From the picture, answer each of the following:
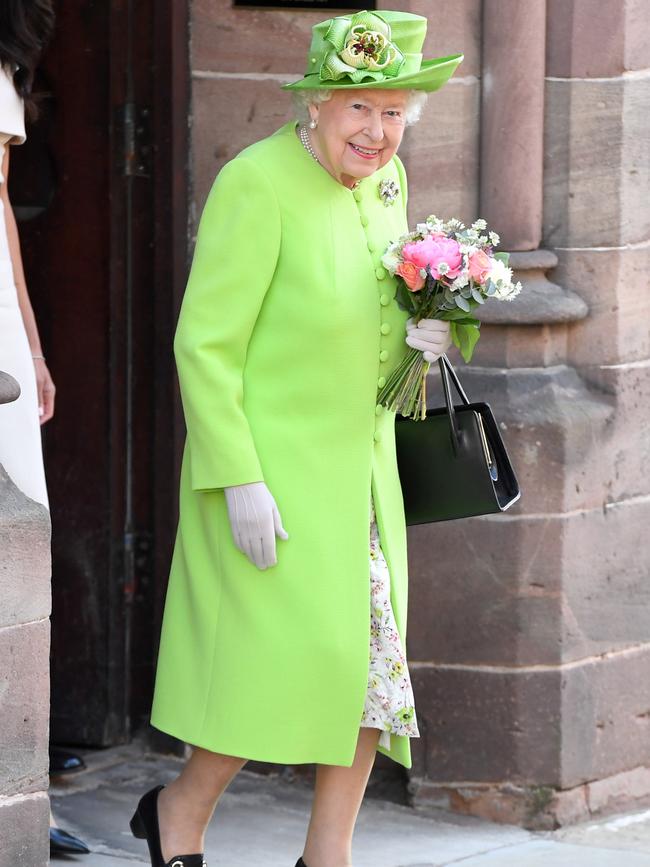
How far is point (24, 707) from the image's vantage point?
127 inches

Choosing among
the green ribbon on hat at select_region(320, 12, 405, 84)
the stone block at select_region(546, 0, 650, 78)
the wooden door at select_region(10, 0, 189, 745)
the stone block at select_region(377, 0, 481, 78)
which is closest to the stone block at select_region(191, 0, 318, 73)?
the wooden door at select_region(10, 0, 189, 745)

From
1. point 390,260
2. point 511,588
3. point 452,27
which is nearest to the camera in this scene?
point 390,260

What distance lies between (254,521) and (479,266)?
668 millimetres

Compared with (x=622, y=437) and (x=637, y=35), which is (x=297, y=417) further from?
(x=637, y=35)

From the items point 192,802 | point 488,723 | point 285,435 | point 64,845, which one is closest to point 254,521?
point 285,435

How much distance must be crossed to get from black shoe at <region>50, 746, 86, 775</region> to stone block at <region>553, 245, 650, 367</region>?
1.76m

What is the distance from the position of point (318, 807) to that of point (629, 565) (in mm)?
1425

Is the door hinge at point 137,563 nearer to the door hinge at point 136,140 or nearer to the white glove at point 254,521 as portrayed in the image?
the door hinge at point 136,140

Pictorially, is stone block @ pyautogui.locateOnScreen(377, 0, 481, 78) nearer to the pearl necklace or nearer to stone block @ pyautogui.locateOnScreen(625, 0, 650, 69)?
stone block @ pyautogui.locateOnScreen(625, 0, 650, 69)

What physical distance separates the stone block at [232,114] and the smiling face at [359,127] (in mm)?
1145

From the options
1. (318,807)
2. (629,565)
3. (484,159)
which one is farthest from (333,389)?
(629,565)

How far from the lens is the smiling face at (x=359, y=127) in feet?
11.7

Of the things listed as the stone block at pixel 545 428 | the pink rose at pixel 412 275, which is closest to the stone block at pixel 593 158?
the stone block at pixel 545 428

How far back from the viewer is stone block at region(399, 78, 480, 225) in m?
4.64
